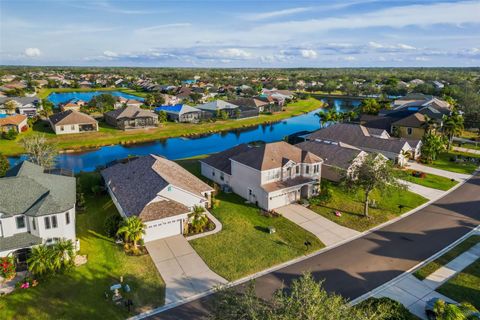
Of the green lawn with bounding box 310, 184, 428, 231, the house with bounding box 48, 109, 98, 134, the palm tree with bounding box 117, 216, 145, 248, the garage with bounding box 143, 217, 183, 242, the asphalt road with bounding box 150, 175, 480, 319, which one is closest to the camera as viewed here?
the asphalt road with bounding box 150, 175, 480, 319

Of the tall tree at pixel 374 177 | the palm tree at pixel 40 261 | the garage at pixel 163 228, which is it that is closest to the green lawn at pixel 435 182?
the tall tree at pixel 374 177

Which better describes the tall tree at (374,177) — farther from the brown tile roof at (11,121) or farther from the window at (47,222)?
the brown tile roof at (11,121)

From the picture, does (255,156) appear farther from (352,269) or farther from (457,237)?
(457,237)

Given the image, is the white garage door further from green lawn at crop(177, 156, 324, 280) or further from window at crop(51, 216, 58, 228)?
window at crop(51, 216, 58, 228)

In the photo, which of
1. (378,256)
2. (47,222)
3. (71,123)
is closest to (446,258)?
(378,256)

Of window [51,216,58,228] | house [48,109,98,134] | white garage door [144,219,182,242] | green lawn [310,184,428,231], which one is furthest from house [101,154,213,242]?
house [48,109,98,134]

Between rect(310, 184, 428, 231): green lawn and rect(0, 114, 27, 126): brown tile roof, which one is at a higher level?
rect(0, 114, 27, 126): brown tile roof
